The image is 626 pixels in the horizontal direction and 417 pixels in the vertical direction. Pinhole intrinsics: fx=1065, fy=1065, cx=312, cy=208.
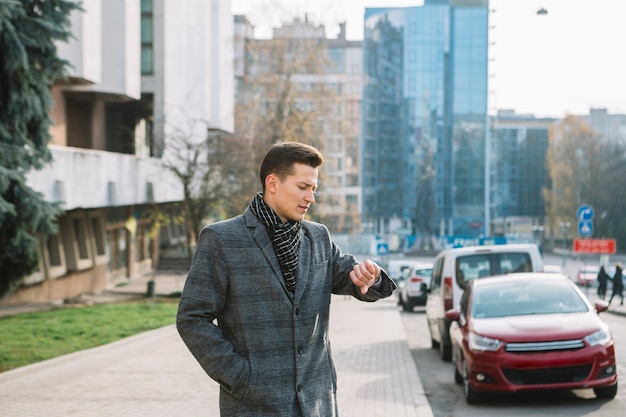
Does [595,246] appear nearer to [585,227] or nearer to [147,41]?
[585,227]

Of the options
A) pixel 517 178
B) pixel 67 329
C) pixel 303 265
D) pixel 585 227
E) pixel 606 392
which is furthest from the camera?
pixel 517 178

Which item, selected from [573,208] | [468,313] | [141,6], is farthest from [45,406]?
[573,208]

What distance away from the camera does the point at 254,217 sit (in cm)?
417

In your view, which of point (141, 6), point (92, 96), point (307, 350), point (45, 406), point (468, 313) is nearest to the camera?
point (307, 350)

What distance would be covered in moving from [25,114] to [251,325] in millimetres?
14829

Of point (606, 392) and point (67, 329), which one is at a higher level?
point (606, 392)

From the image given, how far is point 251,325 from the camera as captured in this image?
4.02 m

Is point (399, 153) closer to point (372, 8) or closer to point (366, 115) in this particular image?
point (366, 115)

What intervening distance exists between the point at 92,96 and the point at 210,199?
23.0ft

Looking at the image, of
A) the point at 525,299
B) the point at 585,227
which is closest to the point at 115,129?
the point at 585,227

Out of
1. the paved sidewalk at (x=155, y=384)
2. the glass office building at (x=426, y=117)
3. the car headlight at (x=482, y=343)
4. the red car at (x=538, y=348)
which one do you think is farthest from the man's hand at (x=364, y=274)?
the glass office building at (x=426, y=117)

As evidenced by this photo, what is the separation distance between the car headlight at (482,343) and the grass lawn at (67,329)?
21.0 feet

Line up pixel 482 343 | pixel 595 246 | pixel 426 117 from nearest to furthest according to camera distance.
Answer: pixel 482 343, pixel 595 246, pixel 426 117

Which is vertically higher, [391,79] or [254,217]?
[391,79]
